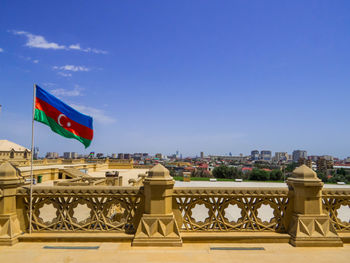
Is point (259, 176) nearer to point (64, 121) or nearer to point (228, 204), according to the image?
point (228, 204)

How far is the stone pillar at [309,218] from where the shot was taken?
5.16 meters

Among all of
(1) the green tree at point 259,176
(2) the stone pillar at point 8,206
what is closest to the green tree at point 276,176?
(1) the green tree at point 259,176

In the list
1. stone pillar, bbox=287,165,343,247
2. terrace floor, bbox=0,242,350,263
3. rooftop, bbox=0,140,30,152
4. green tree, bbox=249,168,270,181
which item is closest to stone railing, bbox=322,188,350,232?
stone pillar, bbox=287,165,343,247

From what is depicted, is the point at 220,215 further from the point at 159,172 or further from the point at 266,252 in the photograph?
the point at 159,172

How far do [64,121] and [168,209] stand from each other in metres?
3.32

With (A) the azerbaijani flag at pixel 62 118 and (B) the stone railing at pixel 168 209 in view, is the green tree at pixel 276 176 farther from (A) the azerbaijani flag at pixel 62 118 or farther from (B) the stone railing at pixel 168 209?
(A) the azerbaijani flag at pixel 62 118

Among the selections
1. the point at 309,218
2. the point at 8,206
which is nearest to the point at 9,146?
the point at 8,206

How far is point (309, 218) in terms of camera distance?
534 centimetres

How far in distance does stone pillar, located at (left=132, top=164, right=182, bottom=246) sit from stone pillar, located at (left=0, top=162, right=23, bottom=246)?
2520 mm

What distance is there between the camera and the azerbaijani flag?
5965 mm

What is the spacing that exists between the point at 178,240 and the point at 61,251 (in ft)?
7.38

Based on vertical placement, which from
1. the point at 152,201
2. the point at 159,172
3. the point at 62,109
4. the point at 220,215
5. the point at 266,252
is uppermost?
the point at 62,109

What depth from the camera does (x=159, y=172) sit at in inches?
208

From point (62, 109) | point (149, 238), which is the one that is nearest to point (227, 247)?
point (149, 238)
